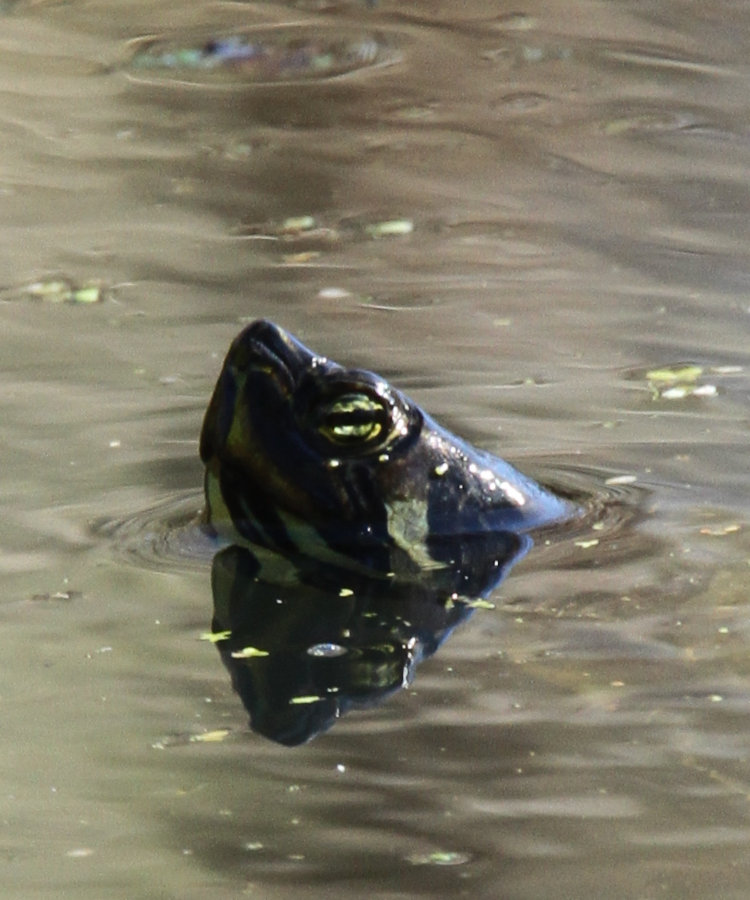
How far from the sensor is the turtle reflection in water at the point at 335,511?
325cm

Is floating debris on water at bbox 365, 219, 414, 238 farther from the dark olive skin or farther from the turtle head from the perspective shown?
the turtle head

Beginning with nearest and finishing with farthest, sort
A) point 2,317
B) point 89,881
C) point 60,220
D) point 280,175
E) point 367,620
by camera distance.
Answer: point 89,881 < point 367,620 < point 2,317 < point 60,220 < point 280,175

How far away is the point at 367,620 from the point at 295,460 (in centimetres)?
39

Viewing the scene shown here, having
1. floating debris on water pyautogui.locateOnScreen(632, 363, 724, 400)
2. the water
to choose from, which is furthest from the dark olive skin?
floating debris on water pyautogui.locateOnScreen(632, 363, 724, 400)

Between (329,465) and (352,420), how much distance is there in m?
0.10

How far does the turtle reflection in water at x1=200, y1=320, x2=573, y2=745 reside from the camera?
3250 millimetres

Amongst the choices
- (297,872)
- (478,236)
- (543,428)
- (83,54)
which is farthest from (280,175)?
(297,872)

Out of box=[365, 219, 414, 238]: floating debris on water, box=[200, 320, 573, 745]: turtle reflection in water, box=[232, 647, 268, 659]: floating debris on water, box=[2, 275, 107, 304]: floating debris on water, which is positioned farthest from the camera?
box=[365, 219, 414, 238]: floating debris on water

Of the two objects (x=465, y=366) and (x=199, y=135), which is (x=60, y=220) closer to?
(x=199, y=135)

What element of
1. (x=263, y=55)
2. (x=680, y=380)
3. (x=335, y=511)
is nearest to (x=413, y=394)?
(x=680, y=380)

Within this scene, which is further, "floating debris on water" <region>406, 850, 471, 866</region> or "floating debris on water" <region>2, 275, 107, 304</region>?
"floating debris on water" <region>2, 275, 107, 304</region>

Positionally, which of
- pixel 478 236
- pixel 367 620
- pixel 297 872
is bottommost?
pixel 478 236

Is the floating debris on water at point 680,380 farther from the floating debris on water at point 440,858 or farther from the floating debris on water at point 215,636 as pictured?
the floating debris on water at point 440,858

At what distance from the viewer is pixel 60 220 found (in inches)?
263
